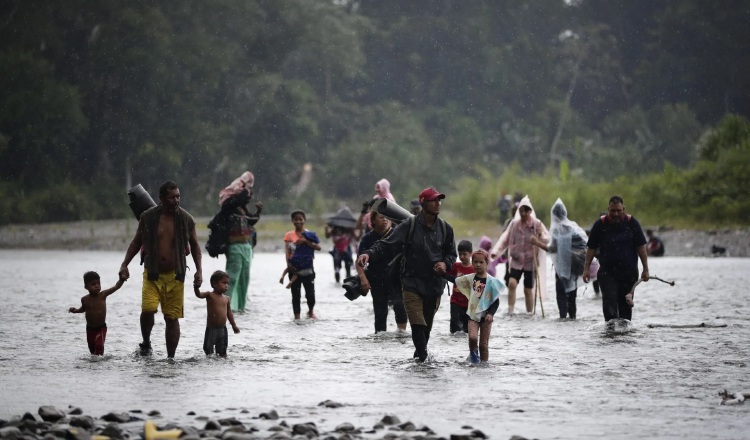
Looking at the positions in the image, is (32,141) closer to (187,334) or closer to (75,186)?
(75,186)

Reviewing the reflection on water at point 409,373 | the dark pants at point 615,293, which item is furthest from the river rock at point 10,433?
the dark pants at point 615,293

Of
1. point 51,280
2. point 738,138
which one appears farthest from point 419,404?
point 738,138

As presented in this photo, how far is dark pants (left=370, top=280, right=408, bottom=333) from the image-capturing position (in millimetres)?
14852

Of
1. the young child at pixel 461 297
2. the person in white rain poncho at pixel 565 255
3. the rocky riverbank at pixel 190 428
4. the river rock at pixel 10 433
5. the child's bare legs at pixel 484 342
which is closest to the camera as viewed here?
the river rock at pixel 10 433

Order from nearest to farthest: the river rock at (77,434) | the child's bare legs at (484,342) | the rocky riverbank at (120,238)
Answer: the river rock at (77,434)
the child's bare legs at (484,342)
the rocky riverbank at (120,238)

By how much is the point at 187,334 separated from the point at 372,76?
5633 cm

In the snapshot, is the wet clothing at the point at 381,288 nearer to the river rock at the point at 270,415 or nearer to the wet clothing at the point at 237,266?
A: the wet clothing at the point at 237,266

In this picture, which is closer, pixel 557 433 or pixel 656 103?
pixel 557 433

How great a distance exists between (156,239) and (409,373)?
2581 millimetres

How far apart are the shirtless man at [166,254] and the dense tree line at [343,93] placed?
124 ft

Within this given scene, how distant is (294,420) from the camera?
29.5 feet

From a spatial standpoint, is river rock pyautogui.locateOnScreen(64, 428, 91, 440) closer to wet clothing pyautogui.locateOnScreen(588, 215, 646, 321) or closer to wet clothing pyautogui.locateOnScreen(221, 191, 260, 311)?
wet clothing pyautogui.locateOnScreen(588, 215, 646, 321)

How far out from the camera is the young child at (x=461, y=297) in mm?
14406

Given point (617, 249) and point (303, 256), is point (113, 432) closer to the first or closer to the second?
point (617, 249)
